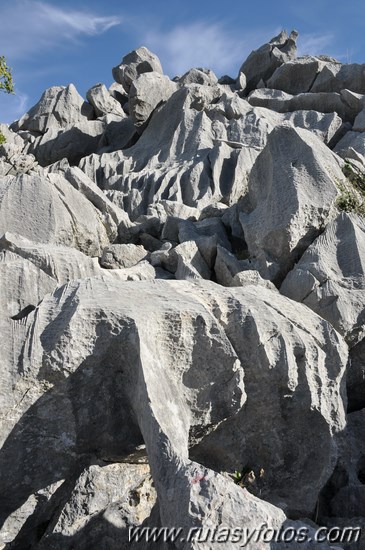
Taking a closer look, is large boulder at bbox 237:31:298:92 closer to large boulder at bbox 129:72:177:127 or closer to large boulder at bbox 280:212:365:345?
large boulder at bbox 129:72:177:127

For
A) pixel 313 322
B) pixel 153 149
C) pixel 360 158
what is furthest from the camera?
pixel 153 149

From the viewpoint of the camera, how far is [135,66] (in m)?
41.7

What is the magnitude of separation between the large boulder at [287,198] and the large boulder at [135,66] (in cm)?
2500

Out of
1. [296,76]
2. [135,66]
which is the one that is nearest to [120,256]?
[296,76]

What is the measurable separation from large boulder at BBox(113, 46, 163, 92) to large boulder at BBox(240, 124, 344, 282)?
25004 mm

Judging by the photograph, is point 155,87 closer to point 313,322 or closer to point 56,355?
point 313,322

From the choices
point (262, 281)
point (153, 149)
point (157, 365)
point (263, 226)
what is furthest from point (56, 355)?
point (153, 149)

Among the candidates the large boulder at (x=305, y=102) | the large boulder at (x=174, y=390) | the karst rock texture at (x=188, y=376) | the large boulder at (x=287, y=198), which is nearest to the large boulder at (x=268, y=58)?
the large boulder at (x=305, y=102)

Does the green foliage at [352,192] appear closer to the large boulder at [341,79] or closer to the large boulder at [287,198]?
the large boulder at [287,198]

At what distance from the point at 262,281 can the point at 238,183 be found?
35.2 ft

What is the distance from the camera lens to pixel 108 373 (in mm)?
10109

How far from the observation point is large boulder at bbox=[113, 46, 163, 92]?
4134cm

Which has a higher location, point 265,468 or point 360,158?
point 360,158

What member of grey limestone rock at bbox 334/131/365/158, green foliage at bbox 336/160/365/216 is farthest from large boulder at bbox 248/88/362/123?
green foliage at bbox 336/160/365/216
